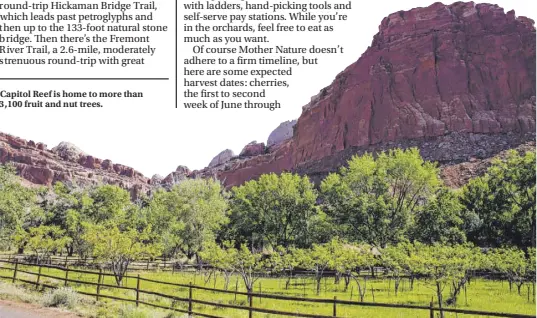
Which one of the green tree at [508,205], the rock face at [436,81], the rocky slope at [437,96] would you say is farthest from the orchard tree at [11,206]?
the rock face at [436,81]

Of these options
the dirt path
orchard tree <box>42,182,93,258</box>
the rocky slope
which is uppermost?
the rocky slope

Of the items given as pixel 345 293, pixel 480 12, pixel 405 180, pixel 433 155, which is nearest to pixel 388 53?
pixel 480 12

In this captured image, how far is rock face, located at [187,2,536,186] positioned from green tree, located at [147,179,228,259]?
62.1 metres

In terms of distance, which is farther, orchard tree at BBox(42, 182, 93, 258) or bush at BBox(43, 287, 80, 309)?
orchard tree at BBox(42, 182, 93, 258)

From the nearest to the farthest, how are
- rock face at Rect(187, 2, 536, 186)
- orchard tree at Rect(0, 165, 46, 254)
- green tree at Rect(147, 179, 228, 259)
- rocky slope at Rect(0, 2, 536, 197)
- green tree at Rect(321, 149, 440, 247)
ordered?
1. green tree at Rect(321, 149, 440, 247)
2. orchard tree at Rect(0, 165, 46, 254)
3. green tree at Rect(147, 179, 228, 259)
4. rocky slope at Rect(0, 2, 536, 197)
5. rock face at Rect(187, 2, 536, 186)

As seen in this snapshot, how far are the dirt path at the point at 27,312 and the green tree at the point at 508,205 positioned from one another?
4150cm

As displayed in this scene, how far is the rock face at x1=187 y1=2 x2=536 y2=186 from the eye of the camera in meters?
99.2

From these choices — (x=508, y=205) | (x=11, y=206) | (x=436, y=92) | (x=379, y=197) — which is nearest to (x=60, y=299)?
(x=379, y=197)

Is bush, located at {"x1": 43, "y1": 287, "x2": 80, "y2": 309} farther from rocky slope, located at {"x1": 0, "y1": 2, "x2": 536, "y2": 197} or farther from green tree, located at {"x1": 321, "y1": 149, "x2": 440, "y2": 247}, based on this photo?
rocky slope, located at {"x1": 0, "y1": 2, "x2": 536, "y2": 197}

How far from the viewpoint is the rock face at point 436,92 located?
99.2m

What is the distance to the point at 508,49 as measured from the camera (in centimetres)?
11188

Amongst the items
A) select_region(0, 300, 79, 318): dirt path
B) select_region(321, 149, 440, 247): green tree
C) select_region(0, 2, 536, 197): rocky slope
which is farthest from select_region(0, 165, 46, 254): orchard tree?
select_region(321, 149, 440, 247): green tree

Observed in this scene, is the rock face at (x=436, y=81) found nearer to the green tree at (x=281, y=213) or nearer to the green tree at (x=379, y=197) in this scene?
the green tree at (x=379, y=197)

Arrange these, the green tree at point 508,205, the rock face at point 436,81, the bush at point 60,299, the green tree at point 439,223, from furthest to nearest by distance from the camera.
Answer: the rock face at point 436,81 < the green tree at point 439,223 < the green tree at point 508,205 < the bush at point 60,299
